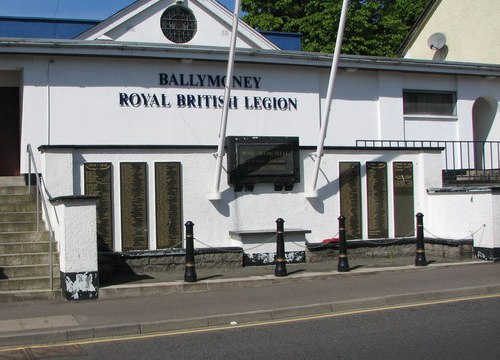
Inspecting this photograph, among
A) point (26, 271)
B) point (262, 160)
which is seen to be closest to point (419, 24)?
point (262, 160)

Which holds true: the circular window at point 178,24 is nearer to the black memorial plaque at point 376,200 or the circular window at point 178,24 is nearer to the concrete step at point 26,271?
the black memorial plaque at point 376,200

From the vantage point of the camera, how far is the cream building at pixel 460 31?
26172 millimetres

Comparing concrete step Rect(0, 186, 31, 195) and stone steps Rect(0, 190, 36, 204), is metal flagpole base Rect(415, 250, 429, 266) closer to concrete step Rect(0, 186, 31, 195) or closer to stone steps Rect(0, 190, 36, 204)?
stone steps Rect(0, 190, 36, 204)

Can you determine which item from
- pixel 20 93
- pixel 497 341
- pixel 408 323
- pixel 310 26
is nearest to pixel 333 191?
pixel 408 323

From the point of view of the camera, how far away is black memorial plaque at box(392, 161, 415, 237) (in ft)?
47.2

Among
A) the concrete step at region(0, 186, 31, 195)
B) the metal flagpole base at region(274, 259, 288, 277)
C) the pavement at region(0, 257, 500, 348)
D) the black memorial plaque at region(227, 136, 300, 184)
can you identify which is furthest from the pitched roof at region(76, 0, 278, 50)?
the metal flagpole base at region(274, 259, 288, 277)

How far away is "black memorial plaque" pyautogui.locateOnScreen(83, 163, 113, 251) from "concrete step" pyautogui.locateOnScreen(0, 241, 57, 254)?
1.01 m

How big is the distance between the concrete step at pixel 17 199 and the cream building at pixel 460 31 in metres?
20.3

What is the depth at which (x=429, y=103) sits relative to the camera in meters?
18.9

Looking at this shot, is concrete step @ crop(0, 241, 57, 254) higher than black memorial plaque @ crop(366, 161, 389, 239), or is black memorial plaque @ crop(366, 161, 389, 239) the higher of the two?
black memorial plaque @ crop(366, 161, 389, 239)

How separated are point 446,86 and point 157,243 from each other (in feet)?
35.7

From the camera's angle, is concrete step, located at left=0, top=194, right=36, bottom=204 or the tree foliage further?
the tree foliage

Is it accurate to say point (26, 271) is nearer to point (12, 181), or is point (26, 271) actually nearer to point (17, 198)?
point (17, 198)

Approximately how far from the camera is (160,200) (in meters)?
12.6
